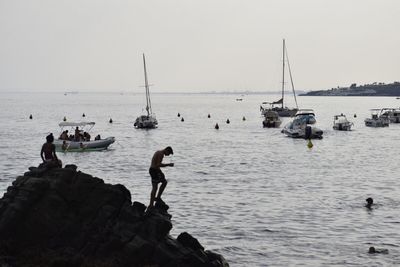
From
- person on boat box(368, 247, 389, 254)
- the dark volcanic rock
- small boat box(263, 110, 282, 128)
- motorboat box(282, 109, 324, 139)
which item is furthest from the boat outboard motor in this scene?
the dark volcanic rock

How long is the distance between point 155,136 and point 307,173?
52032 mm

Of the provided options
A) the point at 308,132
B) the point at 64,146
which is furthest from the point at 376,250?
the point at 308,132

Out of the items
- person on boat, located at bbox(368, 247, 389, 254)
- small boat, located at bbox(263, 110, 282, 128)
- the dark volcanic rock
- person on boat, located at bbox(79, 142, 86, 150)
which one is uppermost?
the dark volcanic rock

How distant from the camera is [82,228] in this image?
21688mm

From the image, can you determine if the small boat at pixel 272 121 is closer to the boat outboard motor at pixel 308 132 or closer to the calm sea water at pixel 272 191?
the boat outboard motor at pixel 308 132

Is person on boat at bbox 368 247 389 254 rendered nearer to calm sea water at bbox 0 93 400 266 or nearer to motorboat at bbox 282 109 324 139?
calm sea water at bbox 0 93 400 266

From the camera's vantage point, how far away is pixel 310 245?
98.9 ft

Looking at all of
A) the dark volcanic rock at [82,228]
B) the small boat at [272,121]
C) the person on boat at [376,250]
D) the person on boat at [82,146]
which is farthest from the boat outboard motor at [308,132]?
the dark volcanic rock at [82,228]

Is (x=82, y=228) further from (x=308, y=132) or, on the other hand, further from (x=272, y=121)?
(x=272, y=121)

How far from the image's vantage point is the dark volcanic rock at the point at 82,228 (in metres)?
20.7

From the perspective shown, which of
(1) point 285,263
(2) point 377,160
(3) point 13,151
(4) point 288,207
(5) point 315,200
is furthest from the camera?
(3) point 13,151

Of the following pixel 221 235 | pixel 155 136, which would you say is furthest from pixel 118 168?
pixel 155 136

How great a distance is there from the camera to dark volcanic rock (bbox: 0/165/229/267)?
20719 millimetres

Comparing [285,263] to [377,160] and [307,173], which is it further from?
[377,160]
